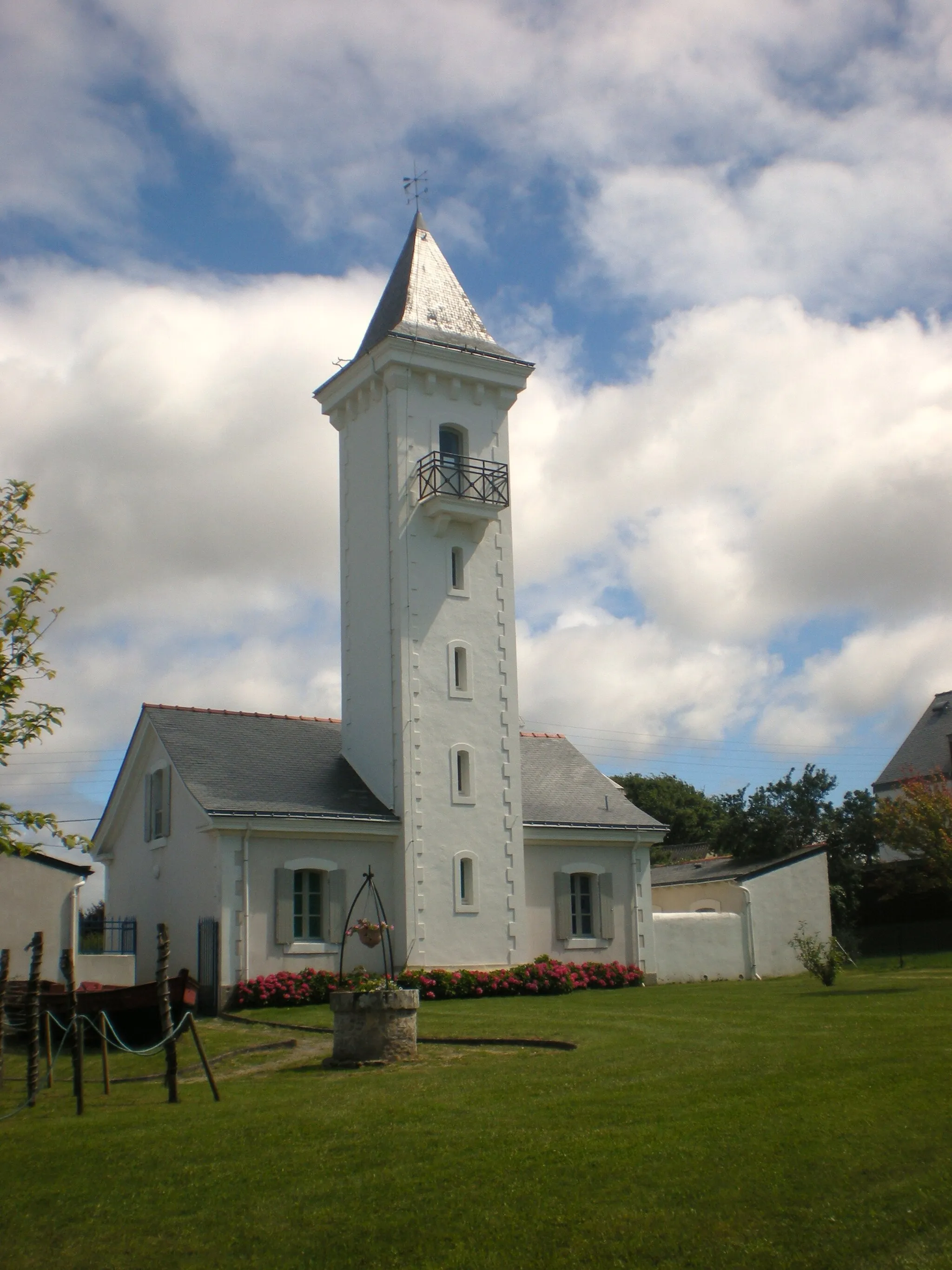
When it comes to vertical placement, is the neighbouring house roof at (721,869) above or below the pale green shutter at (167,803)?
below

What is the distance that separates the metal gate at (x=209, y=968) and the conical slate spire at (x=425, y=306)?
13.6m

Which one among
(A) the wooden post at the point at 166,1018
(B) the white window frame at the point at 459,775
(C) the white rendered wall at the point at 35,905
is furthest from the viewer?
(B) the white window frame at the point at 459,775

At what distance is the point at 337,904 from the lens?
24719 millimetres

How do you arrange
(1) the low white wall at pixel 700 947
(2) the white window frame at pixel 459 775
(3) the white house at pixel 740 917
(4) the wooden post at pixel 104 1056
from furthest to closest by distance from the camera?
1. (3) the white house at pixel 740 917
2. (1) the low white wall at pixel 700 947
3. (2) the white window frame at pixel 459 775
4. (4) the wooden post at pixel 104 1056

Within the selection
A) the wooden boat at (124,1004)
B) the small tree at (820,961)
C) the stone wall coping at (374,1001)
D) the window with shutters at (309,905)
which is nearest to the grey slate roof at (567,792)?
the window with shutters at (309,905)

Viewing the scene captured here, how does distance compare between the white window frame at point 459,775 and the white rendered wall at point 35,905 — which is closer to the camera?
the white rendered wall at point 35,905

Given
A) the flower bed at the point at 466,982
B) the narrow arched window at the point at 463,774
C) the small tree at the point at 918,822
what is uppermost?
the narrow arched window at the point at 463,774

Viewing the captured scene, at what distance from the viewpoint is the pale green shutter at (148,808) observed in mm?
27172

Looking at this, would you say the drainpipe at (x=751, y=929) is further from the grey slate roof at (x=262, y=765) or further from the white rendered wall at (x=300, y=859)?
the grey slate roof at (x=262, y=765)

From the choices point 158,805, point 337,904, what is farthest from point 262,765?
point 337,904

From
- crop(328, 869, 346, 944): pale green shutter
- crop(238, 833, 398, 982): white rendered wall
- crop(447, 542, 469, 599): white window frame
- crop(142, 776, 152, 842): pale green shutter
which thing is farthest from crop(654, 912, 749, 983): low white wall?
crop(142, 776, 152, 842): pale green shutter

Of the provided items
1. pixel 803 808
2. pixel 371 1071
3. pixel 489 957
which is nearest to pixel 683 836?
pixel 803 808

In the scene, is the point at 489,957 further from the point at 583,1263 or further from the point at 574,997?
the point at 583,1263

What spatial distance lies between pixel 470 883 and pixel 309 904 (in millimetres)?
3668
